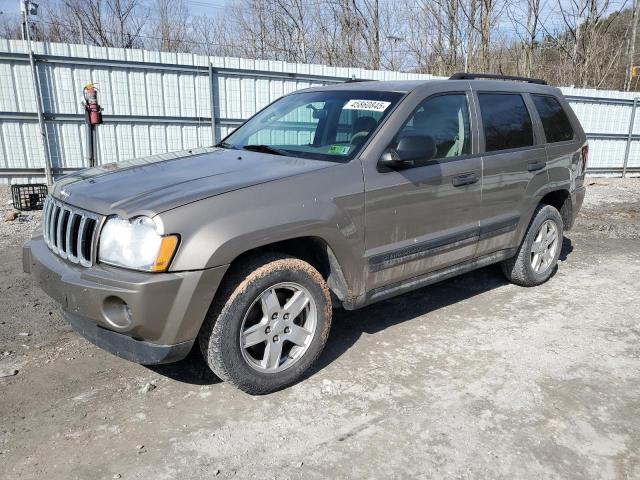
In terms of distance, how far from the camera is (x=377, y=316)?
436cm

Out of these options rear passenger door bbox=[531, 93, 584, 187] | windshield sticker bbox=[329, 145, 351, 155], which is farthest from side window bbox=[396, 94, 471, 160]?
rear passenger door bbox=[531, 93, 584, 187]

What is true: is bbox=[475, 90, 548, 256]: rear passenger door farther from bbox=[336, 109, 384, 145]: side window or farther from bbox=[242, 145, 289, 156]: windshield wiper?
bbox=[242, 145, 289, 156]: windshield wiper

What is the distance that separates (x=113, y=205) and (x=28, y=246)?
39.9 inches

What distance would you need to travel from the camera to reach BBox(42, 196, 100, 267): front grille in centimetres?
281

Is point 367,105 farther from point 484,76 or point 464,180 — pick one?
point 484,76

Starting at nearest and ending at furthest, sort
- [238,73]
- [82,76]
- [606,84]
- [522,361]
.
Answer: [522,361] < [82,76] < [238,73] < [606,84]

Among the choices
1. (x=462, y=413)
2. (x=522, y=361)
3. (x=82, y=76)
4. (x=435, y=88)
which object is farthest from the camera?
(x=82, y=76)

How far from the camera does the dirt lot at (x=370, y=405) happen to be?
8.42 feet

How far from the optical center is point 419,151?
3.40m

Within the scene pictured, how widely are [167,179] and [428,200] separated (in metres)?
1.76

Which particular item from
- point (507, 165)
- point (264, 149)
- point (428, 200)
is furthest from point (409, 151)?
point (507, 165)

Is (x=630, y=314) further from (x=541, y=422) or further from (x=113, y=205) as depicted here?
(x=113, y=205)

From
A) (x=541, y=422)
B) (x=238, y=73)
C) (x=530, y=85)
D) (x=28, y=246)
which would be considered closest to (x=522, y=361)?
(x=541, y=422)

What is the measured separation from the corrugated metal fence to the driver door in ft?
23.6
